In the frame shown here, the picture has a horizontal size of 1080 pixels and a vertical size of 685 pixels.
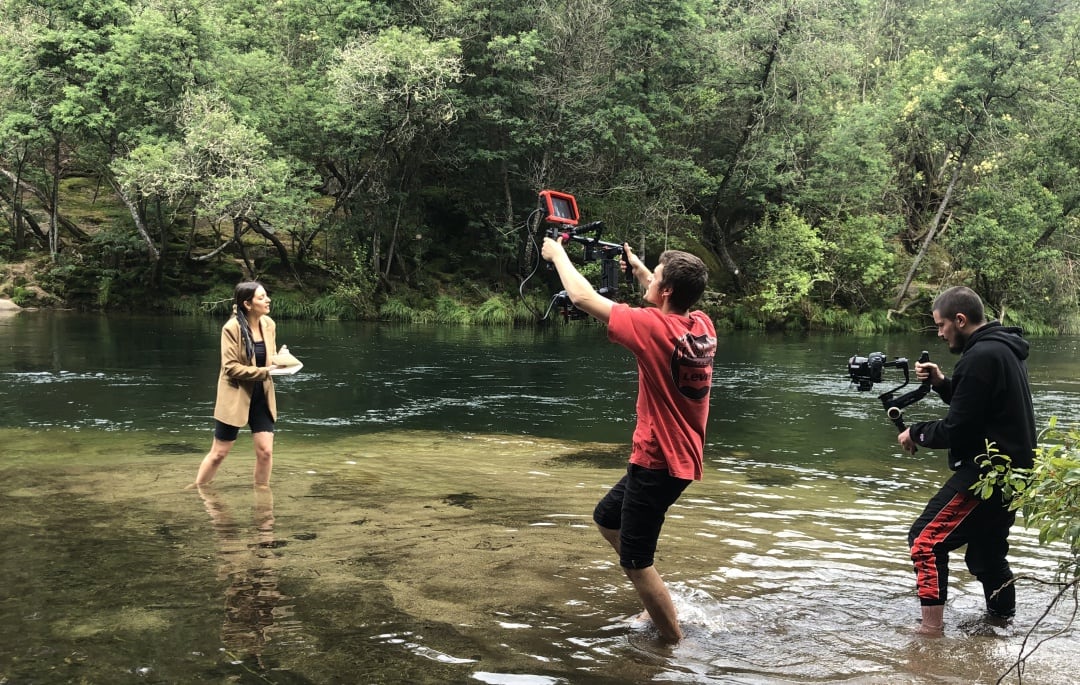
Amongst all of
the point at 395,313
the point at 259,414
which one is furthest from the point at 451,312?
the point at 259,414

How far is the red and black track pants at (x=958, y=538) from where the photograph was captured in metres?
4.77

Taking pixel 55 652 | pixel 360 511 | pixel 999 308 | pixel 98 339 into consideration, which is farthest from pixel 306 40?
pixel 55 652

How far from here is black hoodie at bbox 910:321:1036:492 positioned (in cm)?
457

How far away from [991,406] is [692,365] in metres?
1.74

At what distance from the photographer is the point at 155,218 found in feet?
126

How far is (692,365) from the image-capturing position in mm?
4367

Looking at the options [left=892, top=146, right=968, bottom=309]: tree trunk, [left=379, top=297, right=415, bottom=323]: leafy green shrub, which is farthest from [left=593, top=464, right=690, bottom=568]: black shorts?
[left=892, top=146, right=968, bottom=309]: tree trunk

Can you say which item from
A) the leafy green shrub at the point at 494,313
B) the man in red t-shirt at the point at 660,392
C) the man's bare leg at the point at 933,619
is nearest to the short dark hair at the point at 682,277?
the man in red t-shirt at the point at 660,392

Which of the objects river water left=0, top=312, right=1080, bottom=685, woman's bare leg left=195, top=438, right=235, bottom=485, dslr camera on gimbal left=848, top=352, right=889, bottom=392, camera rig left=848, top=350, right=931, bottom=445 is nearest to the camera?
river water left=0, top=312, right=1080, bottom=685

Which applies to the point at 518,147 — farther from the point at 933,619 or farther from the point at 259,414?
the point at 933,619

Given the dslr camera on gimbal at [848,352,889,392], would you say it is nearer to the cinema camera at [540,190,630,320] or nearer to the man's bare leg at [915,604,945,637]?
the man's bare leg at [915,604,945,637]

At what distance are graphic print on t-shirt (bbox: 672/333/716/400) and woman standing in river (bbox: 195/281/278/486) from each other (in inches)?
174

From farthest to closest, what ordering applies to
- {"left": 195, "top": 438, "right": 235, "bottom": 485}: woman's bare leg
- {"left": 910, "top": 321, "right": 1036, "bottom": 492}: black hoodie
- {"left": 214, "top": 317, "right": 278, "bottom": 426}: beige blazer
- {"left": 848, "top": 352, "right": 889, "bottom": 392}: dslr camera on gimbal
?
{"left": 195, "top": 438, "right": 235, "bottom": 485}: woman's bare leg
{"left": 214, "top": 317, "right": 278, "bottom": 426}: beige blazer
{"left": 848, "top": 352, "right": 889, "bottom": 392}: dslr camera on gimbal
{"left": 910, "top": 321, "right": 1036, "bottom": 492}: black hoodie

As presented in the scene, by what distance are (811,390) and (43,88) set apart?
31517 mm
